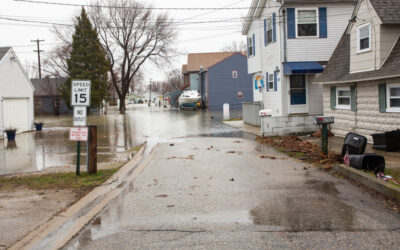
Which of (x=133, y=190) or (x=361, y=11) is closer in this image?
(x=133, y=190)

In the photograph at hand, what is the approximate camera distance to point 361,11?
50.8ft

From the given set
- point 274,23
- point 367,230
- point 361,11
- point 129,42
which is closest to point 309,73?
point 274,23

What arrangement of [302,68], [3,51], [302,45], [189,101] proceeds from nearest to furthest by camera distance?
[302,68] → [302,45] → [3,51] → [189,101]

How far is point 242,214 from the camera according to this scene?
650cm

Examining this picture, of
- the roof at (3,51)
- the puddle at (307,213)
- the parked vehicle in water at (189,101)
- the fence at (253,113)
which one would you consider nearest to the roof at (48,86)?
the parked vehicle in water at (189,101)

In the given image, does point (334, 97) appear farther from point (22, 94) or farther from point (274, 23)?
point (22, 94)

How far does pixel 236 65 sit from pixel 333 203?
49983mm

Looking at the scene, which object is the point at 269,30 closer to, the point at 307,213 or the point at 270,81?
the point at 270,81

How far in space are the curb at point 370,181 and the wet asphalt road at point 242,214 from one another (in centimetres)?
27

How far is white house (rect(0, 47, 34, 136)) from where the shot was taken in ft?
77.4

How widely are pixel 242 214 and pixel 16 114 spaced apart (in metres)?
22.4

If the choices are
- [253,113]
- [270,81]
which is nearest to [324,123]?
[270,81]

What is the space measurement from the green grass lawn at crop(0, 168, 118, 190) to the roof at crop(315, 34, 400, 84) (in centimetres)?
930

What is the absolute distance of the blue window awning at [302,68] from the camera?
21.1 m
